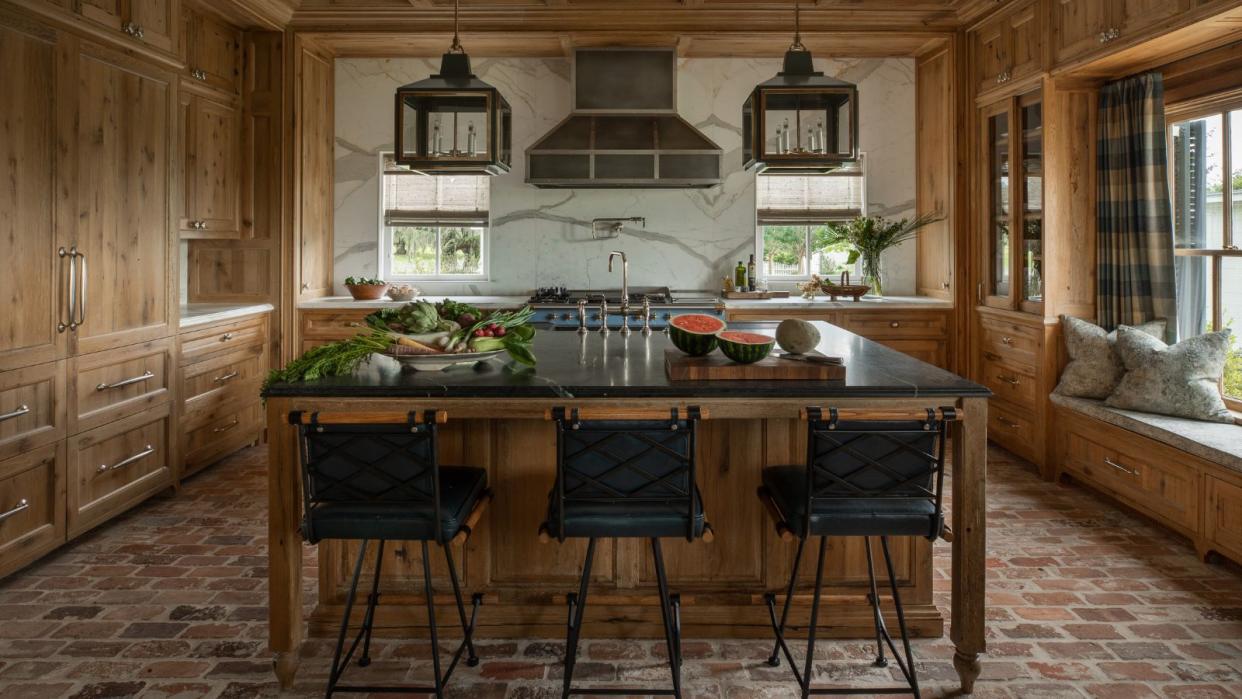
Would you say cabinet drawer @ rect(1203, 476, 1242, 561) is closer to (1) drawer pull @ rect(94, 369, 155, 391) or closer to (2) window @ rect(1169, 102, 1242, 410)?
(2) window @ rect(1169, 102, 1242, 410)

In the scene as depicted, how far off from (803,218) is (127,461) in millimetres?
4922

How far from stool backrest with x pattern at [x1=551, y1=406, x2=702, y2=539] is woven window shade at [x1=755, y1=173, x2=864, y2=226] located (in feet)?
15.1

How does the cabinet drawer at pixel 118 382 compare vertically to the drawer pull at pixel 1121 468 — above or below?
above

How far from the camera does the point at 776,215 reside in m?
6.48

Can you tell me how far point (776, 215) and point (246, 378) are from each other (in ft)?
13.5

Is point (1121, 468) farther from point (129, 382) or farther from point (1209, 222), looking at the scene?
point (129, 382)

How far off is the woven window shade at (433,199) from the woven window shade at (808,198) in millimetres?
2264

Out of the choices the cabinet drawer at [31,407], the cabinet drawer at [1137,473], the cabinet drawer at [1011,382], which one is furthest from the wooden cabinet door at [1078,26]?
the cabinet drawer at [31,407]

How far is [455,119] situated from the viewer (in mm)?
3492

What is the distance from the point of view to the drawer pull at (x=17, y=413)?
124 inches

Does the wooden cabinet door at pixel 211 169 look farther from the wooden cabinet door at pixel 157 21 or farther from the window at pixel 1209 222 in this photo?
the window at pixel 1209 222

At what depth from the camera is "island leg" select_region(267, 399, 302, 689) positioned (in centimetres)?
242

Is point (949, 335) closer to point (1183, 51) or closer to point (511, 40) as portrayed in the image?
point (1183, 51)

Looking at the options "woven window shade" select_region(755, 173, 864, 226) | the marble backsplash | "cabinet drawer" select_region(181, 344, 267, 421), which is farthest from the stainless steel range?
"cabinet drawer" select_region(181, 344, 267, 421)
